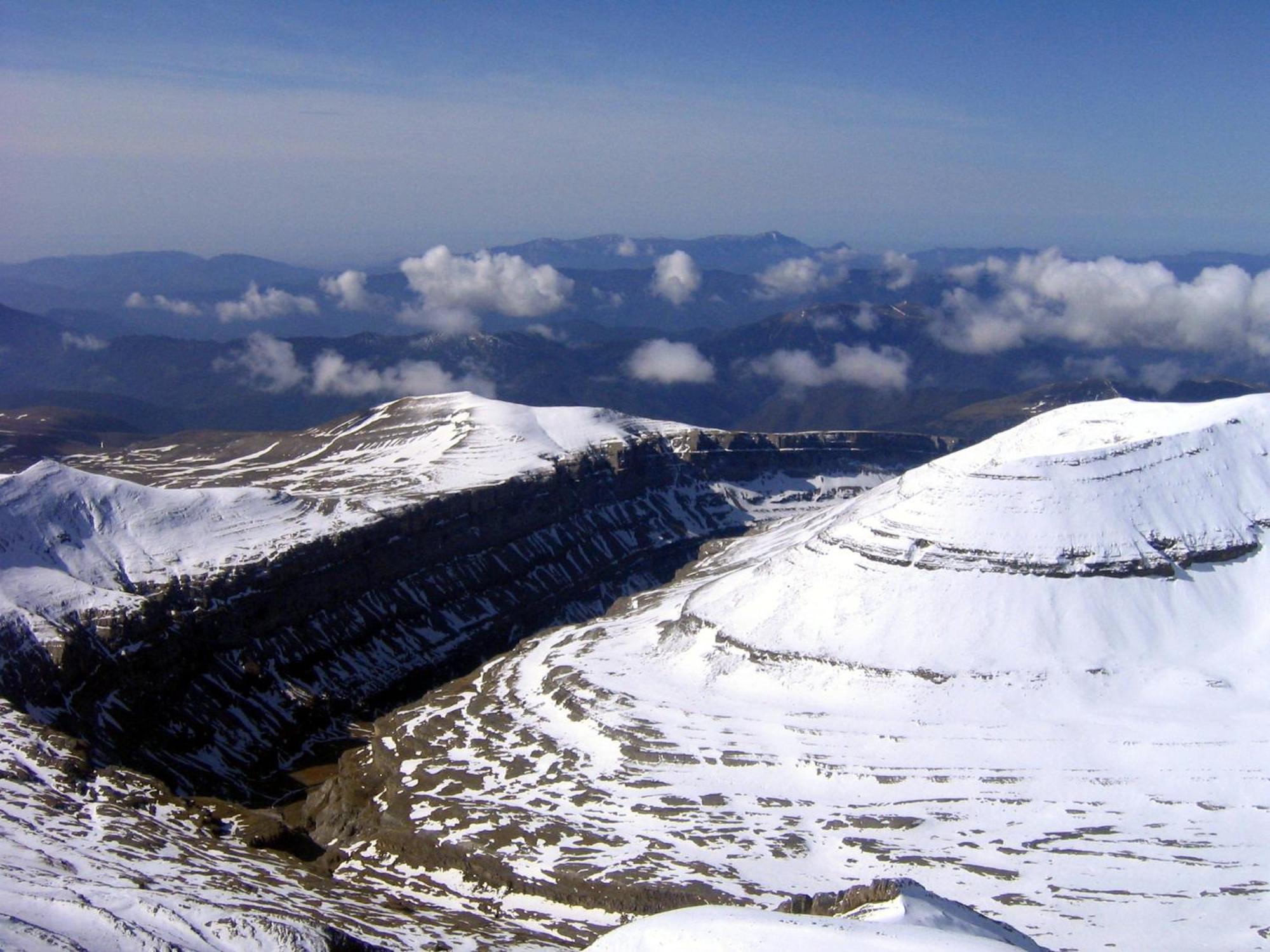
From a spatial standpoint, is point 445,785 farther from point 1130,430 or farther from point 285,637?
point 1130,430

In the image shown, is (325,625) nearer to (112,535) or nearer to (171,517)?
(171,517)

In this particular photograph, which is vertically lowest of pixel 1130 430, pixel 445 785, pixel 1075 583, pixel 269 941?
pixel 445 785

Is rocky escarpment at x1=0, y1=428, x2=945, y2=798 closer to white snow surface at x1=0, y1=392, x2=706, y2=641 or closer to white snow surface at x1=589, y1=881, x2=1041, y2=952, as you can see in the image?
white snow surface at x1=0, y1=392, x2=706, y2=641

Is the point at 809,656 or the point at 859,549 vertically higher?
the point at 859,549

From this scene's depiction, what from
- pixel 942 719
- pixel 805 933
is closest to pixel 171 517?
pixel 942 719

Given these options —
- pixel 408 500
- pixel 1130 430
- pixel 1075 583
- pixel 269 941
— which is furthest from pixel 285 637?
pixel 1130 430

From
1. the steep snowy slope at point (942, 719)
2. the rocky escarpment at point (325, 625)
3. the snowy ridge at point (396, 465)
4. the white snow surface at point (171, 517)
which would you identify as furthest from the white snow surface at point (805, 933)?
the snowy ridge at point (396, 465)

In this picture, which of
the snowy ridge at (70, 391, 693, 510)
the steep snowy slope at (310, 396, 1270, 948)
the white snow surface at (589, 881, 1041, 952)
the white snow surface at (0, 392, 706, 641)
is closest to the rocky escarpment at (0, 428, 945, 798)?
the white snow surface at (0, 392, 706, 641)

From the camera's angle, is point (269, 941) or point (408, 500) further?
point (408, 500)
